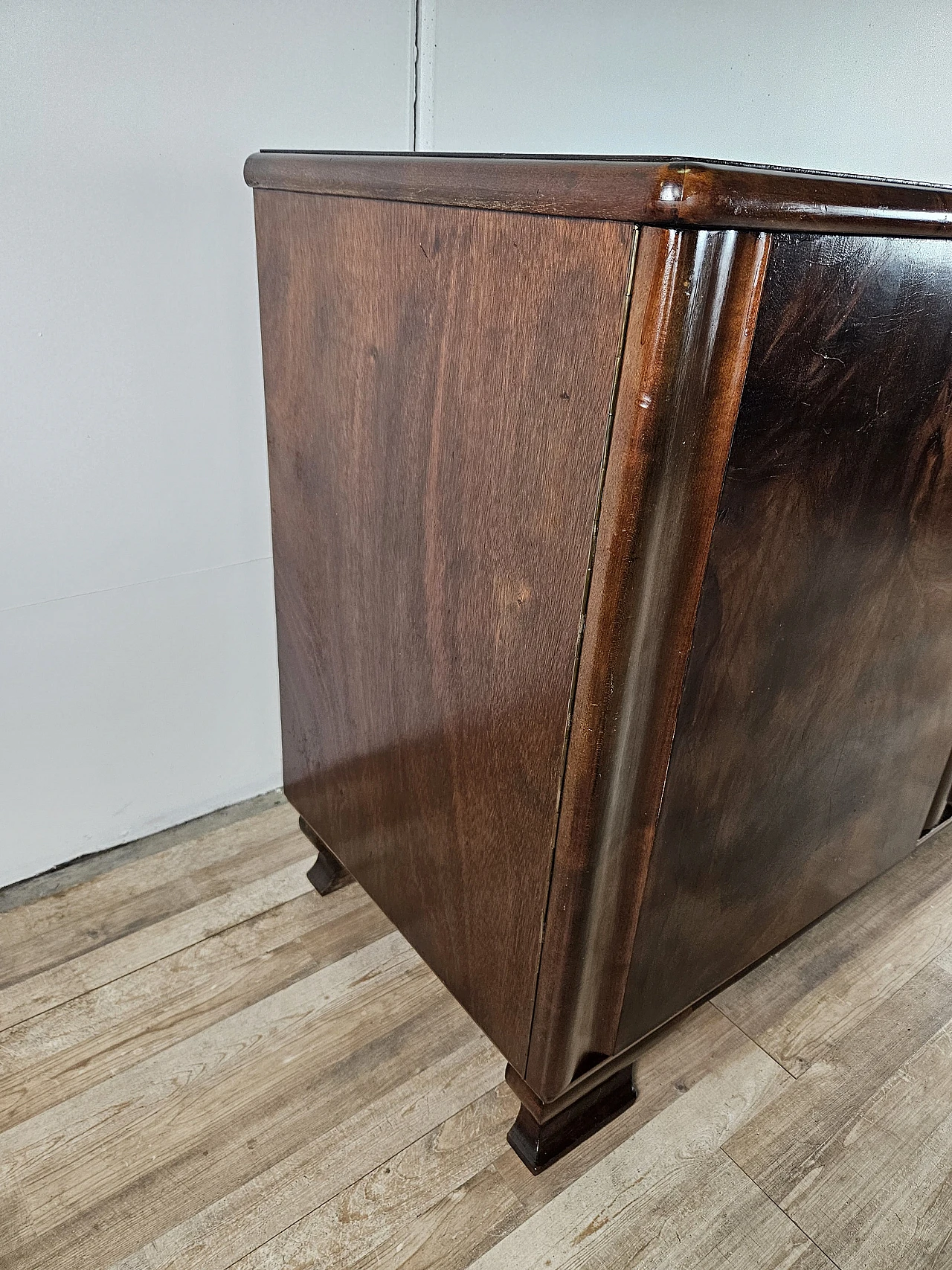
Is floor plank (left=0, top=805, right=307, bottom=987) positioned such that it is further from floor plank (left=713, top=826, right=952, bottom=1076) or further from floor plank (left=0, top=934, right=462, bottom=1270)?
floor plank (left=713, top=826, right=952, bottom=1076)

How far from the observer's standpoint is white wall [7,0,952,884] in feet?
2.79

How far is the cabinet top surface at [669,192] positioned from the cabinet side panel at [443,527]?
0.01 metres

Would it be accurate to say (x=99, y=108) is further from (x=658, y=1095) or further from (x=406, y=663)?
(x=658, y=1095)

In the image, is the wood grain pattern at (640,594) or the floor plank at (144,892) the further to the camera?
the floor plank at (144,892)

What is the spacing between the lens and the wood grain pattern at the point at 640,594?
458 millimetres

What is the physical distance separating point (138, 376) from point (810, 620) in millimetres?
741

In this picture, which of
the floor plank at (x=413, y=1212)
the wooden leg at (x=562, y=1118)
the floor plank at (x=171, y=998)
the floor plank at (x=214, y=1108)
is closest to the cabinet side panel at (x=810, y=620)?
the wooden leg at (x=562, y=1118)

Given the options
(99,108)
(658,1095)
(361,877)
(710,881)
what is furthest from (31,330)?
(658,1095)

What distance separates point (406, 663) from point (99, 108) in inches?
24.1

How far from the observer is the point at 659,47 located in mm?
1133

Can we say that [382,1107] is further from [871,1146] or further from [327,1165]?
[871,1146]

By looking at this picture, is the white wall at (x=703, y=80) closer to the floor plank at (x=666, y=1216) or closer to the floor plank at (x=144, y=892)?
the floor plank at (x=144, y=892)

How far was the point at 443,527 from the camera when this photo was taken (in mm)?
652

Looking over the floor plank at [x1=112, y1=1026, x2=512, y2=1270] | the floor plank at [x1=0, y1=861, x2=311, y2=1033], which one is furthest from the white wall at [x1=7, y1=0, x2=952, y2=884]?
the floor plank at [x1=112, y1=1026, x2=512, y2=1270]
